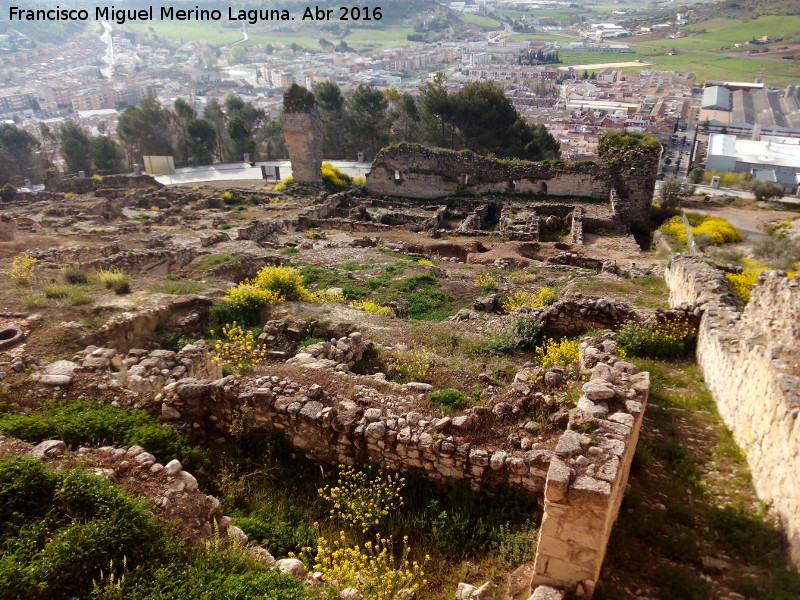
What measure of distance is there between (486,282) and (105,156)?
39.8 m

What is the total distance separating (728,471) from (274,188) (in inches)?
1145

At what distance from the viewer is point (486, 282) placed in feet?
47.5

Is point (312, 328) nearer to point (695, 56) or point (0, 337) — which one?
point (0, 337)

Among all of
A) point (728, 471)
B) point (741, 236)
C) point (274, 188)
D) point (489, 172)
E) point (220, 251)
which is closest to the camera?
point (728, 471)

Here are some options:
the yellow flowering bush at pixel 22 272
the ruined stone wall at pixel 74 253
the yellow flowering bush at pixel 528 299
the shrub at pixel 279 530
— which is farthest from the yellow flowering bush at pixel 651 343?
the ruined stone wall at pixel 74 253

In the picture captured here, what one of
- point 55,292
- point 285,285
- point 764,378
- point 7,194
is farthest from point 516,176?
point 7,194

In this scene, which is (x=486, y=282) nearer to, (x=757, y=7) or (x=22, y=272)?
(x=22, y=272)

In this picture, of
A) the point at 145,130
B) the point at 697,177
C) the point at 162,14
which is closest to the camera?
the point at 697,177

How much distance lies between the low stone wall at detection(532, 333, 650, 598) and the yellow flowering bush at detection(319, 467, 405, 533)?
69.1 inches

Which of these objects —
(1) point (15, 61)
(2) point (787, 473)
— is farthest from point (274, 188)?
(1) point (15, 61)

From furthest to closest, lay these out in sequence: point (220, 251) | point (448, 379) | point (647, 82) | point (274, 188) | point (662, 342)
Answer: point (647, 82)
point (274, 188)
point (220, 251)
point (662, 342)
point (448, 379)

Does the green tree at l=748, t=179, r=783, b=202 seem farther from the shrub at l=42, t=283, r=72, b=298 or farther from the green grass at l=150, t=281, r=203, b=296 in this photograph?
the shrub at l=42, t=283, r=72, b=298

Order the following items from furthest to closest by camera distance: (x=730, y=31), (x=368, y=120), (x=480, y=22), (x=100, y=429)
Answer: (x=480, y=22) < (x=730, y=31) < (x=368, y=120) < (x=100, y=429)

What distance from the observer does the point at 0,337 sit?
8.67 metres
